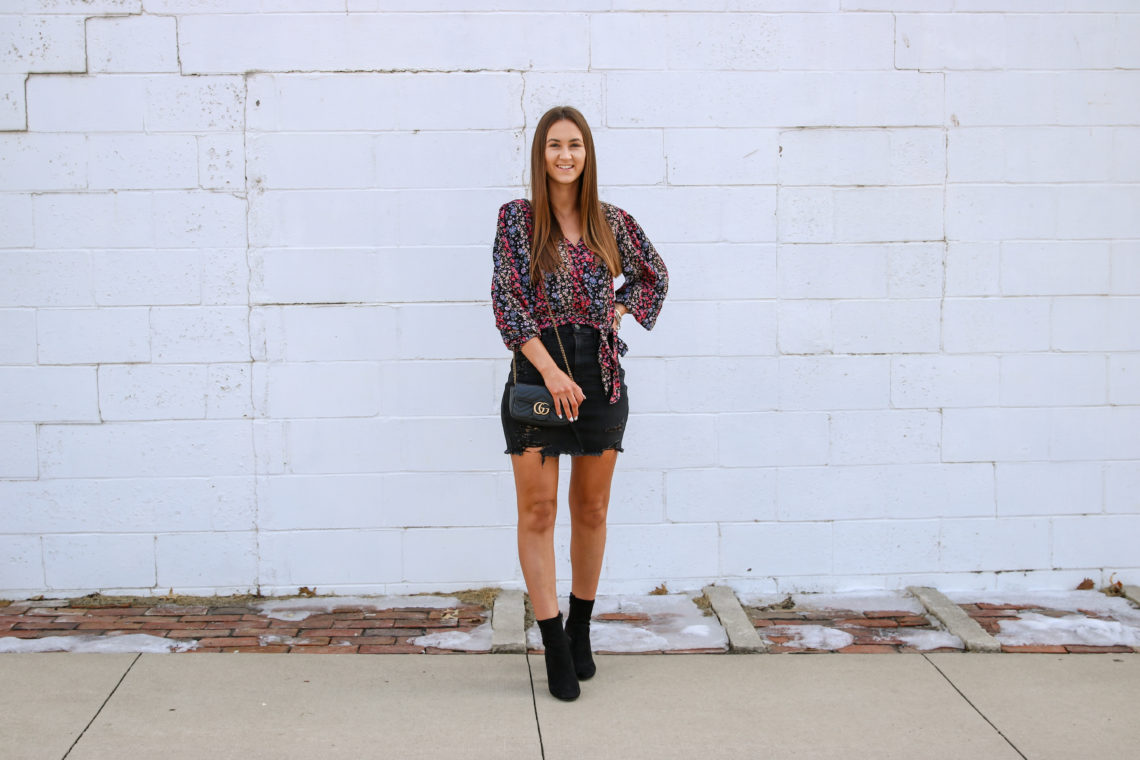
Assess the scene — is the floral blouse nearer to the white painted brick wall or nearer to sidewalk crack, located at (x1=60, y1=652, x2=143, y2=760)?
the white painted brick wall

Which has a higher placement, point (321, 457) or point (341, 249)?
point (341, 249)

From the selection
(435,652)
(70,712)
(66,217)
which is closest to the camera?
(70,712)

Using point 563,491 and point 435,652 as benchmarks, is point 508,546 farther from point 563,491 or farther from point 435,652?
point 435,652

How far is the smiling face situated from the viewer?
345cm

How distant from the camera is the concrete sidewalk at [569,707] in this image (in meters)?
3.21

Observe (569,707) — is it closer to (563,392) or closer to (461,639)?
(461,639)

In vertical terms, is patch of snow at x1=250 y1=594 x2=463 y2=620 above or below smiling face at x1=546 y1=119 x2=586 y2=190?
below

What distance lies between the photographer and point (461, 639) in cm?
409

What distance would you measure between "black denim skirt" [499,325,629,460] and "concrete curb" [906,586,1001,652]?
1661 mm

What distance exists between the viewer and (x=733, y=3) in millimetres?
4391

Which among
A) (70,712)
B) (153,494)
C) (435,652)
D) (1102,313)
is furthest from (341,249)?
(1102,313)

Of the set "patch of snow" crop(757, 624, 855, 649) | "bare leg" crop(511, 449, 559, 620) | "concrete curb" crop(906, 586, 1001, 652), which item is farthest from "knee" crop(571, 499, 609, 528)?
"concrete curb" crop(906, 586, 1001, 652)

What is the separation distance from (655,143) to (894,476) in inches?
66.8

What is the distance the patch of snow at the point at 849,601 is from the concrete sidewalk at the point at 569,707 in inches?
19.9
